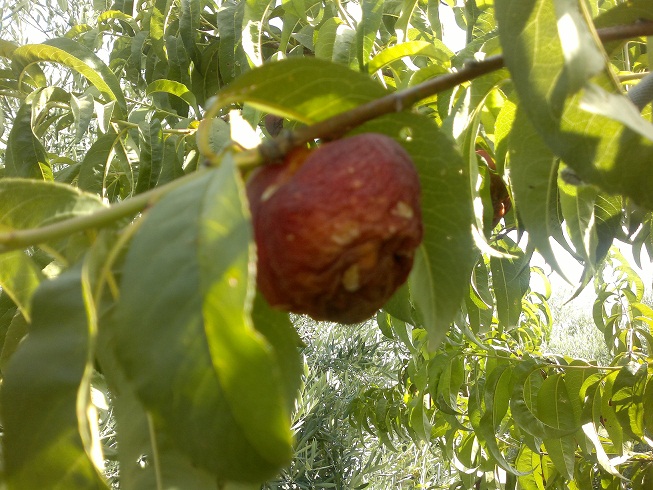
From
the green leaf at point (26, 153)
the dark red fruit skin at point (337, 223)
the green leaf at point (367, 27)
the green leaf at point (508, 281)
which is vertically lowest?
the green leaf at point (508, 281)

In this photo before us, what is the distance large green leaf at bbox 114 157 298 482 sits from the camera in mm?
416

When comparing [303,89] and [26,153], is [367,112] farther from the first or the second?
[26,153]

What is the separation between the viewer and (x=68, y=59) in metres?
1.33

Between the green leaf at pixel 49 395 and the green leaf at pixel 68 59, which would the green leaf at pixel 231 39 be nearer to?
the green leaf at pixel 68 59

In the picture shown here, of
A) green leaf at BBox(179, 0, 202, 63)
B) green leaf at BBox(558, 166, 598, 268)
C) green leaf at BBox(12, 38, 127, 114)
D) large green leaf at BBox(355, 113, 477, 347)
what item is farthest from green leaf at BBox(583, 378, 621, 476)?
green leaf at BBox(179, 0, 202, 63)

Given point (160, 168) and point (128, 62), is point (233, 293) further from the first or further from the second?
point (128, 62)

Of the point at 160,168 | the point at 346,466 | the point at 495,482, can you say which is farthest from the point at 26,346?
the point at 346,466

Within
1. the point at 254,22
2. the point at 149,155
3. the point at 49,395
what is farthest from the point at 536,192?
the point at 149,155

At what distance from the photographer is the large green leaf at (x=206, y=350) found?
416 mm

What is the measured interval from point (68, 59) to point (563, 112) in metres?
1.09

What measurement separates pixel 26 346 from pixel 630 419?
174 centimetres

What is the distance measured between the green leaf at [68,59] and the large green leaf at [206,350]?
101cm

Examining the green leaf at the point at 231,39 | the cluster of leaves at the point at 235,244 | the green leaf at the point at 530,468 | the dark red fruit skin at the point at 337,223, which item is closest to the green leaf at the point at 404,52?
the cluster of leaves at the point at 235,244

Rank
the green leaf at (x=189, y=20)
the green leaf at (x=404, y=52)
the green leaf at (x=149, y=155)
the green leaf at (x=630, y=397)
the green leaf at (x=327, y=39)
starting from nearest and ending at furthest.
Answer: the green leaf at (x=404, y=52), the green leaf at (x=327, y=39), the green leaf at (x=149, y=155), the green leaf at (x=630, y=397), the green leaf at (x=189, y=20)
